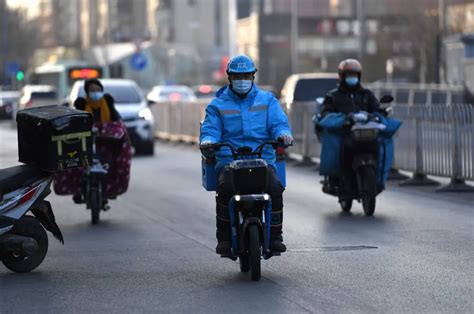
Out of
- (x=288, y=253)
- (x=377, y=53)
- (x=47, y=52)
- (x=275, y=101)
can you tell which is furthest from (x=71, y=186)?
(x=47, y=52)

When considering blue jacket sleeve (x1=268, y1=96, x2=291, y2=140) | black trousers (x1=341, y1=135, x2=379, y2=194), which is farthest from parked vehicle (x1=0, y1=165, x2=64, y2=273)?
black trousers (x1=341, y1=135, x2=379, y2=194)

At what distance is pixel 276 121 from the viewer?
10.5 metres

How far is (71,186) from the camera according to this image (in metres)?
15.6

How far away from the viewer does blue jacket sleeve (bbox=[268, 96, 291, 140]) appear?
10461mm

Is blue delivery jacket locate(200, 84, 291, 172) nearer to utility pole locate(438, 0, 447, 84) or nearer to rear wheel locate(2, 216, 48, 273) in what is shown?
rear wheel locate(2, 216, 48, 273)

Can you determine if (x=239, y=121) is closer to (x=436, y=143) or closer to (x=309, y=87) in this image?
(x=436, y=143)

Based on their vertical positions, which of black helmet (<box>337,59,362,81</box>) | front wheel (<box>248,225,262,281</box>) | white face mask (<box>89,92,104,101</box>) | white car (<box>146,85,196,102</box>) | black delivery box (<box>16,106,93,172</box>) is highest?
black helmet (<box>337,59,362,81</box>)

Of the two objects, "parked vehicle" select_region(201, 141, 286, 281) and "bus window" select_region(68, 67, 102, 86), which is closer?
"parked vehicle" select_region(201, 141, 286, 281)

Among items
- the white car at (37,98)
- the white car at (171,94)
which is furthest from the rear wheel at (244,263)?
the white car at (171,94)

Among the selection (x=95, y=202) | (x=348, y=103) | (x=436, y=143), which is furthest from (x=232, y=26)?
(x=95, y=202)

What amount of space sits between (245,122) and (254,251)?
110 centimetres

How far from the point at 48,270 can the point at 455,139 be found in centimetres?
904

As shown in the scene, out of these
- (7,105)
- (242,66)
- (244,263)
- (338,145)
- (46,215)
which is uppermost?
(242,66)

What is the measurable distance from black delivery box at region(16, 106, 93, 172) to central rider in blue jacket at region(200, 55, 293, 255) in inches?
56.2
